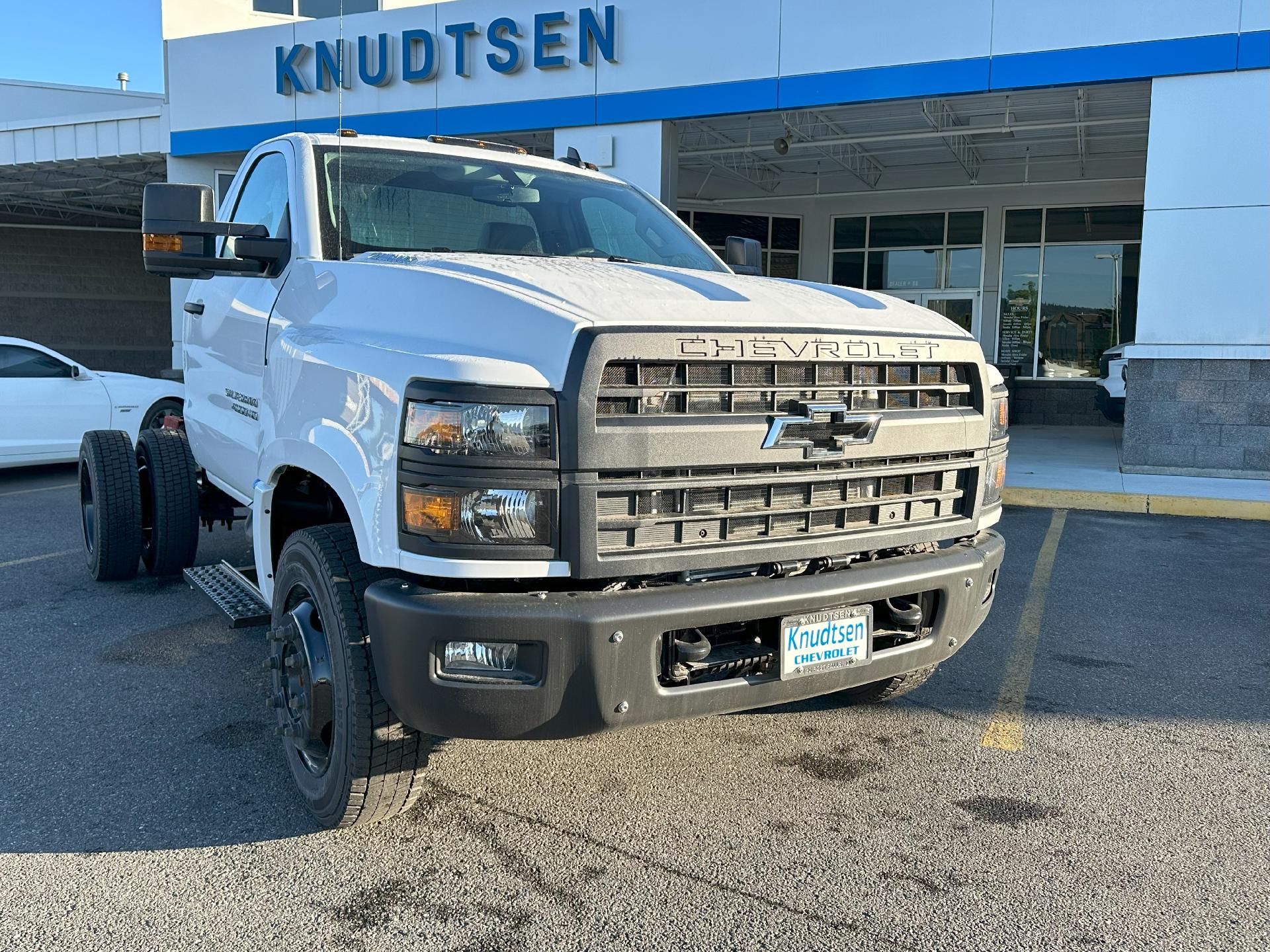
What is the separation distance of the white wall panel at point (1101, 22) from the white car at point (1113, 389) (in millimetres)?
5298

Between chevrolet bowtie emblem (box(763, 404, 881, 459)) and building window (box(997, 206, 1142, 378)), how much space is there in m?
16.8

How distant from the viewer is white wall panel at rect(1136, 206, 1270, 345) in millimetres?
10227

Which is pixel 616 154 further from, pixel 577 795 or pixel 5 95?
pixel 5 95

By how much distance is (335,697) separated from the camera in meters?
2.85

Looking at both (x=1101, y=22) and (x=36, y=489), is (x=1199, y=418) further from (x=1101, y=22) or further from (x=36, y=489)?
(x=36, y=489)

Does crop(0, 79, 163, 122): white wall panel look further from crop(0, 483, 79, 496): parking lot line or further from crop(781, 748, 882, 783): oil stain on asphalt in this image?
crop(781, 748, 882, 783): oil stain on asphalt

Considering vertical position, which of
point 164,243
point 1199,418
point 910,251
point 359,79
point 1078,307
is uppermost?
point 359,79

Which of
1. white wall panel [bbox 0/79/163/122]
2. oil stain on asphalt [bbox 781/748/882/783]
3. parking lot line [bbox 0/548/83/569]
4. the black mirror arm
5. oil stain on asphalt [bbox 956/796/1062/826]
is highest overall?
white wall panel [bbox 0/79/163/122]

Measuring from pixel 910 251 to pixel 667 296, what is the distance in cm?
1789

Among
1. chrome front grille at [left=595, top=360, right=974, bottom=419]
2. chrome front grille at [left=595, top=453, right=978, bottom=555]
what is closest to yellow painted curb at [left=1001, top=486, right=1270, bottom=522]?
chrome front grille at [left=595, top=453, right=978, bottom=555]

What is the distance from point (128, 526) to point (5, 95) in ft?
78.6

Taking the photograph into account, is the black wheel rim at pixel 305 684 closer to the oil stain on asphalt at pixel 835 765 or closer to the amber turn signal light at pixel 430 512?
the amber turn signal light at pixel 430 512

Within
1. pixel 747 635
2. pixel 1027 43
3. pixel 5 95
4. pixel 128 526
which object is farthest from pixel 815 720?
pixel 5 95

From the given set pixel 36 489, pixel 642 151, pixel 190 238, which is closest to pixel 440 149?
pixel 190 238
